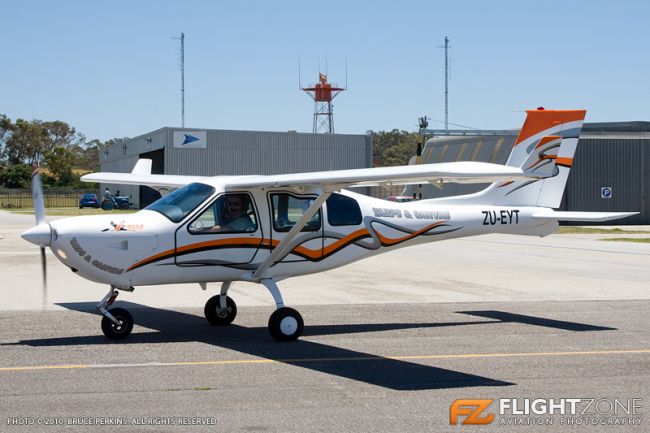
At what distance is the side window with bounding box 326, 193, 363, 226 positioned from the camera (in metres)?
12.3

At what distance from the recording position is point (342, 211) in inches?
488

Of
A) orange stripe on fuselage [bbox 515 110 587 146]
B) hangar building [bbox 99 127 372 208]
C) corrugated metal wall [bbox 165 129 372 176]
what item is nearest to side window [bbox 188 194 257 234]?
orange stripe on fuselage [bbox 515 110 587 146]

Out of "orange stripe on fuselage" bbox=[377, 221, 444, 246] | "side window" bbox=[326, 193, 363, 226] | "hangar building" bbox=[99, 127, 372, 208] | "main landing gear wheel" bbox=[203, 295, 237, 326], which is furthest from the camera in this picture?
"hangar building" bbox=[99, 127, 372, 208]

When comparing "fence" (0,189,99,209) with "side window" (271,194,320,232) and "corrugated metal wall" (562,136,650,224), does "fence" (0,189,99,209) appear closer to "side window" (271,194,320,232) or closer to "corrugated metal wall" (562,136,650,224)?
"corrugated metal wall" (562,136,650,224)

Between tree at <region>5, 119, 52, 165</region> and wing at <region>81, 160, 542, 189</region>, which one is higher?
tree at <region>5, 119, 52, 165</region>

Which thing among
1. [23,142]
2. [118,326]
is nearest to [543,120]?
[118,326]

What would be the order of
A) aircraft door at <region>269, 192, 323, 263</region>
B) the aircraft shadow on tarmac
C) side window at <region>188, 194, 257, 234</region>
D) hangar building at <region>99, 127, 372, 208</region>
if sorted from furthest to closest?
hangar building at <region>99, 127, 372, 208</region>, aircraft door at <region>269, 192, 323, 263</region>, side window at <region>188, 194, 257, 234</region>, the aircraft shadow on tarmac

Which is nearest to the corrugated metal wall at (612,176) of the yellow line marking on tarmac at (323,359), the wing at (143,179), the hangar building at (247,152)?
the hangar building at (247,152)

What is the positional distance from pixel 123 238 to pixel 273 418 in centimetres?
436

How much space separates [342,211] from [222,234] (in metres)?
1.86

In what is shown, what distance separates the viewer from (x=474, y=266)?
2217 cm

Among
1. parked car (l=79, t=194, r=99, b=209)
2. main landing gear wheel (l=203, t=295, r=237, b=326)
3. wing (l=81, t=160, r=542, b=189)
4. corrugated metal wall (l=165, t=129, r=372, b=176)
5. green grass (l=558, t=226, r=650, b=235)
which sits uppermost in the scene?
corrugated metal wall (l=165, t=129, r=372, b=176)

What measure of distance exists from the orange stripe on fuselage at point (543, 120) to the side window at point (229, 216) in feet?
15.3

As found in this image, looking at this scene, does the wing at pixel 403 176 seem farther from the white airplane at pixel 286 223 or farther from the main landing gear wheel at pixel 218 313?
the main landing gear wheel at pixel 218 313
